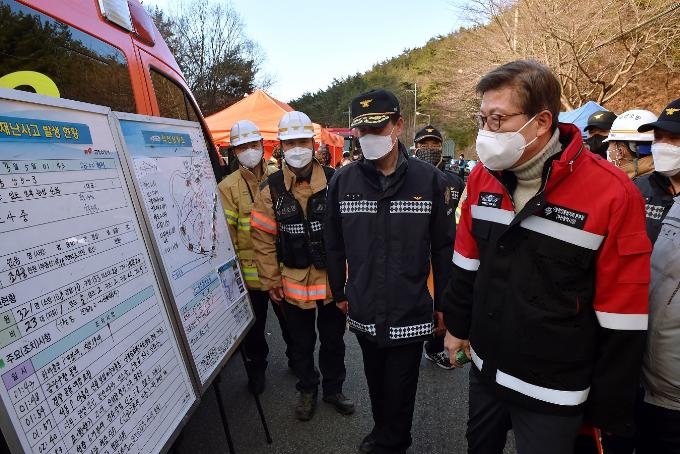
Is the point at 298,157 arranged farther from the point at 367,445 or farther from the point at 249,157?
the point at 367,445

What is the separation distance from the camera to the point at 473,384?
1895 mm

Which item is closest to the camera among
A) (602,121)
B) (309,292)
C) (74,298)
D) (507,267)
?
(74,298)

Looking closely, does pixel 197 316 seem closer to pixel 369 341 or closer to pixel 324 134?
pixel 369 341

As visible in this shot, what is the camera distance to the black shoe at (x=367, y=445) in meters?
2.57

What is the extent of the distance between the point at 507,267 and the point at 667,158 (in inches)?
54.1

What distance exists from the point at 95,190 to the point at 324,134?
15.9 metres

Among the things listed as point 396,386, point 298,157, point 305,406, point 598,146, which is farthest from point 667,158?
point 598,146

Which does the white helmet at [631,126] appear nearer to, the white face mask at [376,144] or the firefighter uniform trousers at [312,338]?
the white face mask at [376,144]

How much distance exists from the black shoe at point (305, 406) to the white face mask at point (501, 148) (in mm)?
2218

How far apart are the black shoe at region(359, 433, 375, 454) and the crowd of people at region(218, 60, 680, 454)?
0.04 ft

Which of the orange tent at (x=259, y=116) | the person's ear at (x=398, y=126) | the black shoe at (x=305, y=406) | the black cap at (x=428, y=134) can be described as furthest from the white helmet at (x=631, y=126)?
the orange tent at (x=259, y=116)

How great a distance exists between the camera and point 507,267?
1592mm

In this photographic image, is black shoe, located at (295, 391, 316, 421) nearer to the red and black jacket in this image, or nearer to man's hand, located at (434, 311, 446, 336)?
man's hand, located at (434, 311, 446, 336)

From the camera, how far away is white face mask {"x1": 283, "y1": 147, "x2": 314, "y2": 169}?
2.83 meters
